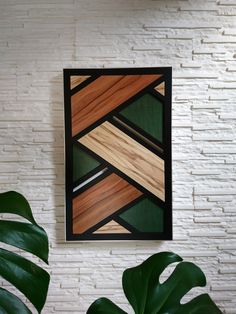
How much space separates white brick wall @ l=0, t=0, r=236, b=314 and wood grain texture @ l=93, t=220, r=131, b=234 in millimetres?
67

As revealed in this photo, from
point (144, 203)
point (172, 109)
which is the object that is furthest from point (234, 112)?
point (144, 203)

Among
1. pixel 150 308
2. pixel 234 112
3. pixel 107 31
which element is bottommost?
pixel 150 308

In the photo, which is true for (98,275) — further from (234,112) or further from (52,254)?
(234,112)

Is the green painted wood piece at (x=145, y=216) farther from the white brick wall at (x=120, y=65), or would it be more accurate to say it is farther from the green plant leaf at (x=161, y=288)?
the green plant leaf at (x=161, y=288)

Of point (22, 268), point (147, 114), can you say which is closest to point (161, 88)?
point (147, 114)

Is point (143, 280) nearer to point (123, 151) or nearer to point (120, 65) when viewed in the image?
point (123, 151)

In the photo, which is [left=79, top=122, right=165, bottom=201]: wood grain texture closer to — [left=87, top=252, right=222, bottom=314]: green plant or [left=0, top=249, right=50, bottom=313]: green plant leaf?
[left=87, top=252, right=222, bottom=314]: green plant

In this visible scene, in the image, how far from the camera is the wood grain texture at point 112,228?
4.44 ft

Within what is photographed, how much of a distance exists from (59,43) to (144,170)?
24.1 inches

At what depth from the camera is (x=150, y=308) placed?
0.87 metres

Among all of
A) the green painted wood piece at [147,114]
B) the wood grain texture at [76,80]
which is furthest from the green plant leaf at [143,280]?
the wood grain texture at [76,80]

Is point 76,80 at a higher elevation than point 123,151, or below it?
higher

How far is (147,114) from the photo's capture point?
135cm

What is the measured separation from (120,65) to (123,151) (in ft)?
1.13
